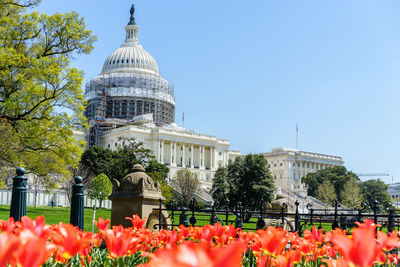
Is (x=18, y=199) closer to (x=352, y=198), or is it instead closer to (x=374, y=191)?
(x=352, y=198)

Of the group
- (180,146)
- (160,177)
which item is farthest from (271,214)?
(180,146)

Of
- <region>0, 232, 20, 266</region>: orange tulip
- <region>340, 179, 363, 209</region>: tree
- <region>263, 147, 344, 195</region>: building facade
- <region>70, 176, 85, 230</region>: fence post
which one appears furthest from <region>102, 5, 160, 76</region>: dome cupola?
<region>0, 232, 20, 266</region>: orange tulip

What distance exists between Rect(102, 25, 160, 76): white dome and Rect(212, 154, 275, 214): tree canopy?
66.6m

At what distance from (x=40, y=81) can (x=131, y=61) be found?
9143 cm

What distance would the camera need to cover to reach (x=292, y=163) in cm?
12669

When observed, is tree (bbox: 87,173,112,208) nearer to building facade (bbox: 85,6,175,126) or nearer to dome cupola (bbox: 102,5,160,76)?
building facade (bbox: 85,6,175,126)

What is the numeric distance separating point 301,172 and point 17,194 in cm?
12401

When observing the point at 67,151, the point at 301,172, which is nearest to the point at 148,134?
the point at 301,172

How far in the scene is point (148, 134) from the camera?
321 ft

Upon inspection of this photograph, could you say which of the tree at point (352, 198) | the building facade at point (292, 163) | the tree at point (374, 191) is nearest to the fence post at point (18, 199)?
the tree at point (352, 198)

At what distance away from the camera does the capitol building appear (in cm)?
9900

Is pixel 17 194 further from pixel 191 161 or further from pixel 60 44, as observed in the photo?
pixel 191 161

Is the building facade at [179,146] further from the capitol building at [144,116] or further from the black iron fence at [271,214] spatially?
the black iron fence at [271,214]

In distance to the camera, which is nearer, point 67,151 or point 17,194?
point 17,194
